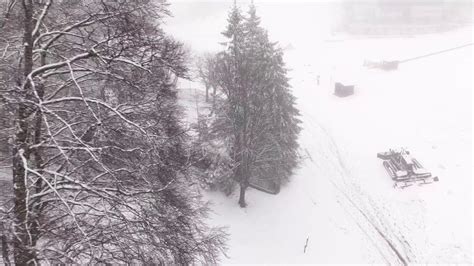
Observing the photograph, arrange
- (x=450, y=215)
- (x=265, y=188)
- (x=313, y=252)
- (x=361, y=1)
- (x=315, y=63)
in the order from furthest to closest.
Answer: (x=361, y=1), (x=315, y=63), (x=265, y=188), (x=450, y=215), (x=313, y=252)

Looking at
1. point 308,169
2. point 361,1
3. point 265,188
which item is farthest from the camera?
point 361,1

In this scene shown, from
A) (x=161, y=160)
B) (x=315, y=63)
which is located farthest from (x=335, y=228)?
(x=315, y=63)

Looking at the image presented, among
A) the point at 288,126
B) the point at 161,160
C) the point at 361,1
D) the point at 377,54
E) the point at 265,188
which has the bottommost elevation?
the point at 265,188

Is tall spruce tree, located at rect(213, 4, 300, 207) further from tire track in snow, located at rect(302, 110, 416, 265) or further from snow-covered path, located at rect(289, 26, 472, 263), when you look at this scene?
snow-covered path, located at rect(289, 26, 472, 263)

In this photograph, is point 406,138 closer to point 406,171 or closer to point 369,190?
point 406,171

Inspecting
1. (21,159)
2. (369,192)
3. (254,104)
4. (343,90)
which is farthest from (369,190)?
(21,159)

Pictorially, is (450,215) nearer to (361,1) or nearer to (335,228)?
(335,228)
